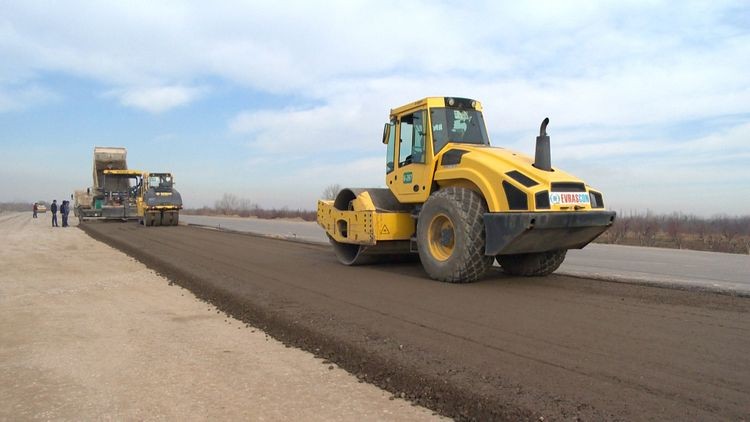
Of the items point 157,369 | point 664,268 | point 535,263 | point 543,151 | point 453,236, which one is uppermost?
point 543,151

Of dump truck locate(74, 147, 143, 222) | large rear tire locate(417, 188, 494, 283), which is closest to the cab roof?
large rear tire locate(417, 188, 494, 283)

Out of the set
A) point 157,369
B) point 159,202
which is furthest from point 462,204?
point 159,202

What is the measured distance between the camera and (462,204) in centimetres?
813

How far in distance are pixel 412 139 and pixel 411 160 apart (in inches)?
14.8

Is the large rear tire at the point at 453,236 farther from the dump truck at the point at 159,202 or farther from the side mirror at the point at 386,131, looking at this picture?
the dump truck at the point at 159,202

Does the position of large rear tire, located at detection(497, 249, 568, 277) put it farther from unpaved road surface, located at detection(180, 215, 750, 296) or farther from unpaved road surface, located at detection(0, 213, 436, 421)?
unpaved road surface, located at detection(0, 213, 436, 421)

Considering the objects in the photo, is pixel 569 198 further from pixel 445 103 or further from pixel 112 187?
pixel 112 187

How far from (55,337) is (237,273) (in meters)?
4.11

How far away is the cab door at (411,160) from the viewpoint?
366 inches

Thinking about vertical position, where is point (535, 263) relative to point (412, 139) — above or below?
below

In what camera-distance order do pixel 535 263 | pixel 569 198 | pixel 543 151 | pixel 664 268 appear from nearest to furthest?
pixel 569 198
pixel 543 151
pixel 535 263
pixel 664 268

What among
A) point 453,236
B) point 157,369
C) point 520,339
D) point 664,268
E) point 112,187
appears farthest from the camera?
point 112,187

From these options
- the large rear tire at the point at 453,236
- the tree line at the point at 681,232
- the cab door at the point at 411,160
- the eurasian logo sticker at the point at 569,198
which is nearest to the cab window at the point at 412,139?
the cab door at the point at 411,160

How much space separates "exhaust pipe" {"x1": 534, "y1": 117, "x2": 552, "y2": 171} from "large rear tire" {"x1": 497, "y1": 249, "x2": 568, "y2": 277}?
64.1 inches
